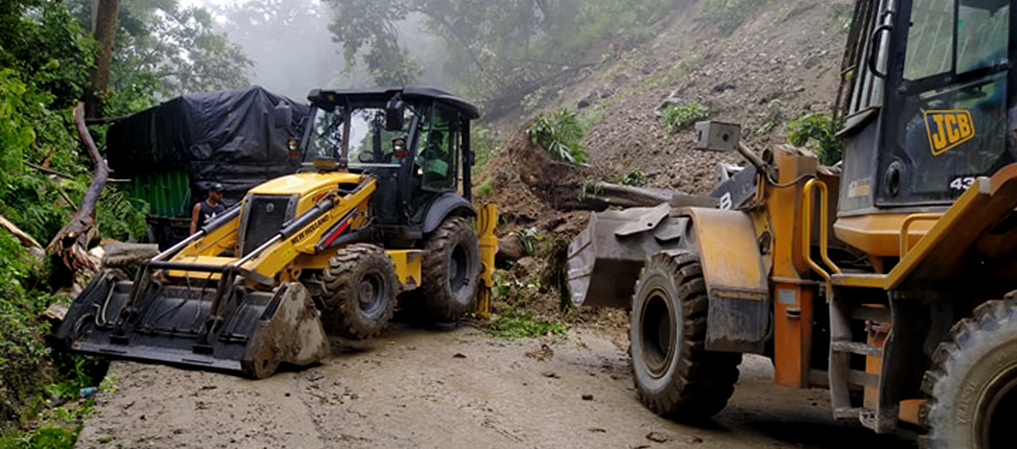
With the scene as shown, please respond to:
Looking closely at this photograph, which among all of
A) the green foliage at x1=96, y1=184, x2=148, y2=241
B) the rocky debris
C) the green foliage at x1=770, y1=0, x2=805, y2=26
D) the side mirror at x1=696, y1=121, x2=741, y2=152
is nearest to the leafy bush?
the green foliage at x1=96, y1=184, x2=148, y2=241

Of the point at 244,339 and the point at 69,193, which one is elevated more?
the point at 69,193

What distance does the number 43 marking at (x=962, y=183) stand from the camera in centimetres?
388

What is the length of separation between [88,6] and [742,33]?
63.2 feet

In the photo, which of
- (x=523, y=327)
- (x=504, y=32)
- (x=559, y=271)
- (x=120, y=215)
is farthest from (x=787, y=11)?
(x=120, y=215)

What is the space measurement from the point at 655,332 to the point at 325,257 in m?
3.32

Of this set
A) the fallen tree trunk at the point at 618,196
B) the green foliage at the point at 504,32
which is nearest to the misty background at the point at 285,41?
the green foliage at the point at 504,32

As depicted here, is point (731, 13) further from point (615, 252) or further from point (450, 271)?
point (615, 252)

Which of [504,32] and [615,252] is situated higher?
[504,32]

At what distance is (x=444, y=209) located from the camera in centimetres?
949

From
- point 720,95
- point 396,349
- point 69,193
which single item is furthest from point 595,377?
point 720,95

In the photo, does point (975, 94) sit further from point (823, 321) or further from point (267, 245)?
point (267, 245)

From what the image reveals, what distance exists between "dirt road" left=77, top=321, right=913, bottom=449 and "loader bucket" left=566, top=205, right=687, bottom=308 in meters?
0.72

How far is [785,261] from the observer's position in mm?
5355

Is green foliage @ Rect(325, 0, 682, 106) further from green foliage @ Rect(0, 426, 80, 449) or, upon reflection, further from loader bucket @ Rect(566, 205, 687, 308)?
green foliage @ Rect(0, 426, 80, 449)
